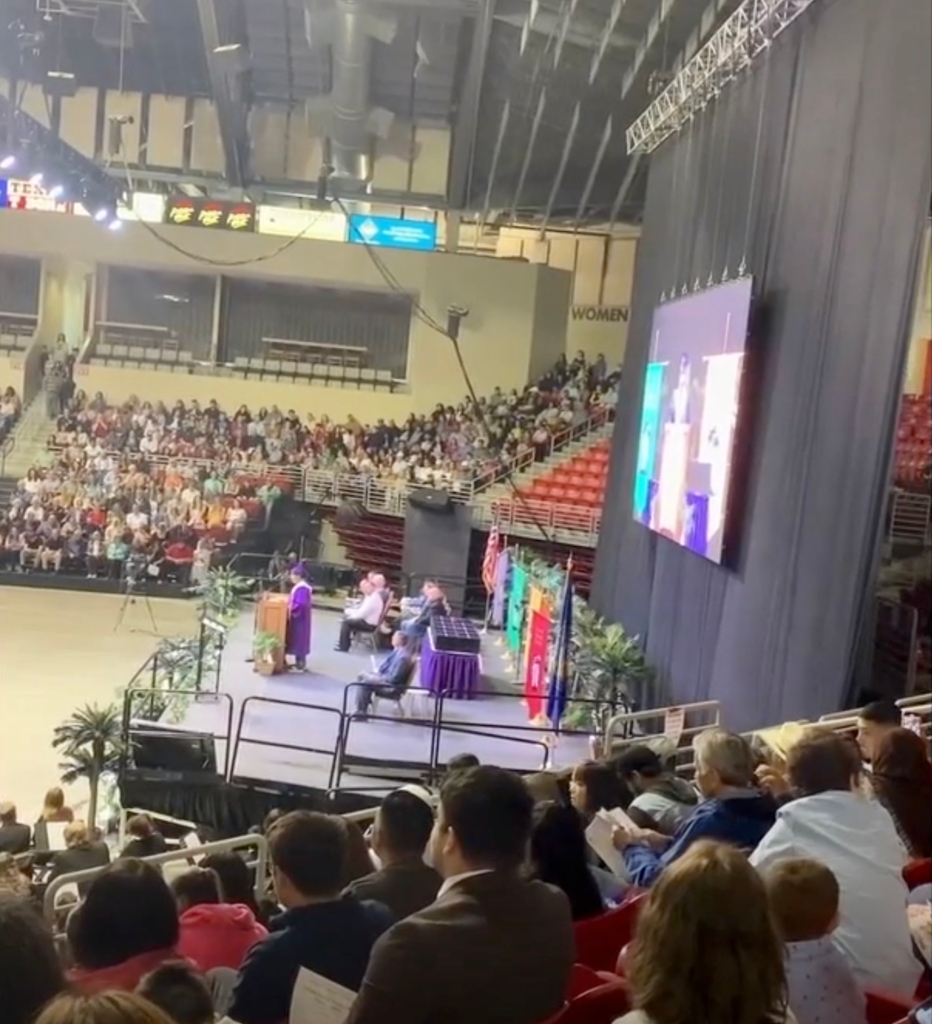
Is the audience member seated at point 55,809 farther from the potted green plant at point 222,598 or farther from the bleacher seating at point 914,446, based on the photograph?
the bleacher seating at point 914,446

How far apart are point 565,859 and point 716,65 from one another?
23.5ft

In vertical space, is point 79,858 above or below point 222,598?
above

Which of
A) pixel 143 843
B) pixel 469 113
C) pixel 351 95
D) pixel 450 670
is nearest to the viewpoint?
pixel 143 843

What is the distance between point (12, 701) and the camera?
33.0 feet

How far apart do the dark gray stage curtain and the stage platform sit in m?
1.27

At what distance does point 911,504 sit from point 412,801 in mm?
7818

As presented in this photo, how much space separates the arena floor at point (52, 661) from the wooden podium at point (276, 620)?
1424 millimetres

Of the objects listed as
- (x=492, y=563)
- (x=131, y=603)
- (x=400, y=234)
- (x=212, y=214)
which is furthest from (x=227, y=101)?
(x=492, y=563)

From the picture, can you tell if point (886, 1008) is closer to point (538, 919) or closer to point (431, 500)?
point (538, 919)

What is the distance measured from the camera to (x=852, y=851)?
246cm

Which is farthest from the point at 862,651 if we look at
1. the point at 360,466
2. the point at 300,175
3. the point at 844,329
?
A: the point at 300,175

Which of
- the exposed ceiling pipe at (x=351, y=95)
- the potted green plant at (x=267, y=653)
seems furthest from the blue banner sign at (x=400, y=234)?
the potted green plant at (x=267, y=653)

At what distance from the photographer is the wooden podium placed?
991cm

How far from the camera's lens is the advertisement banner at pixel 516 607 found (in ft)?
35.4
